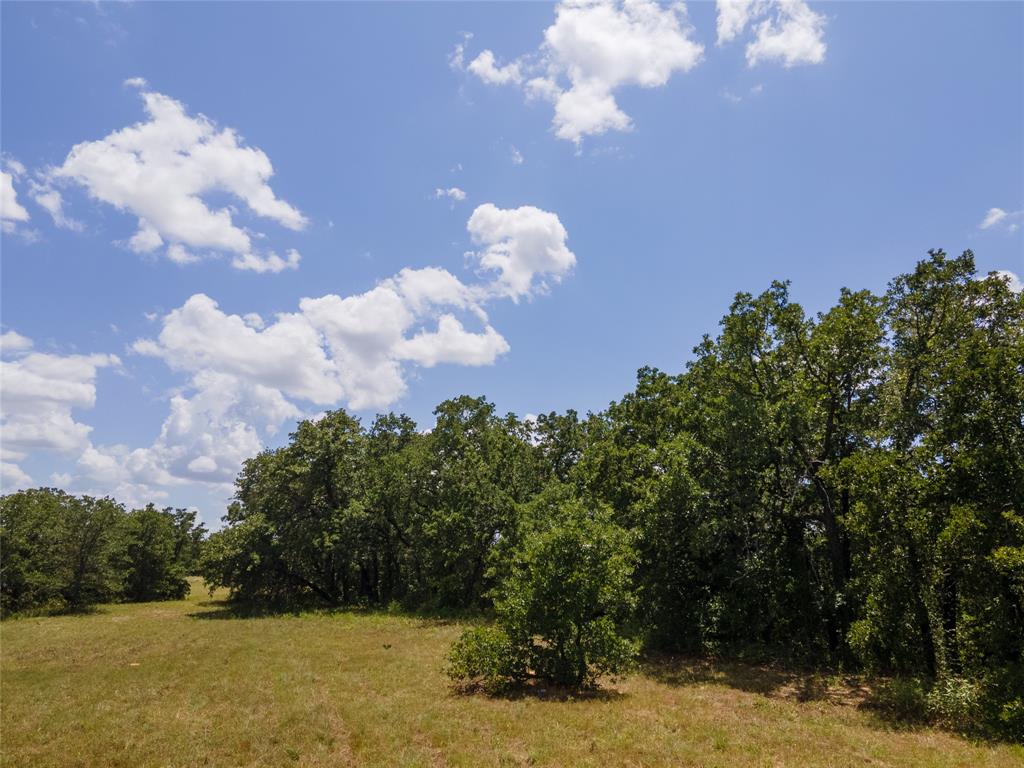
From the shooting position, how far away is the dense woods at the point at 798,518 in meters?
15.1

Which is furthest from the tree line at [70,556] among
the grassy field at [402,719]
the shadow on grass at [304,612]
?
the grassy field at [402,719]

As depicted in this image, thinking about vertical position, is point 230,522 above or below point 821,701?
above

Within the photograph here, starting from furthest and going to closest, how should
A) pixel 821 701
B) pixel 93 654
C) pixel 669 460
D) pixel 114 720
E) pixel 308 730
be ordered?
pixel 93 654
pixel 669 460
pixel 821 701
pixel 114 720
pixel 308 730

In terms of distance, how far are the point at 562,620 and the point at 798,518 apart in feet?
41.9

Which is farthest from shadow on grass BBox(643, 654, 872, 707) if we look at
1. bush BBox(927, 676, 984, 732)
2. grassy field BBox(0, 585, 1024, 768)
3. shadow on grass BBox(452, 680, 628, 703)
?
shadow on grass BBox(452, 680, 628, 703)

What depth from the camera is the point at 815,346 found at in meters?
21.5

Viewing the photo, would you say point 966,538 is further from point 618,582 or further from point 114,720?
point 114,720

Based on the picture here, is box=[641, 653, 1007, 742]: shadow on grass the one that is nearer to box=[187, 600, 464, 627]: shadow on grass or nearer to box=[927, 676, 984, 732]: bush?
box=[927, 676, 984, 732]: bush

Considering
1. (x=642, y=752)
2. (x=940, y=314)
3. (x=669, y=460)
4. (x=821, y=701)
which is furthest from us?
(x=669, y=460)

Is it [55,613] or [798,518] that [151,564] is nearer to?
[55,613]

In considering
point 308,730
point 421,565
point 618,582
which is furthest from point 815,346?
point 421,565

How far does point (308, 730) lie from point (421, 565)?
3175 centimetres

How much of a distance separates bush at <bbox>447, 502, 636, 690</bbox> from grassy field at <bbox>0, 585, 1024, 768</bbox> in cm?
111

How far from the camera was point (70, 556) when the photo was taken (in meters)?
49.4
